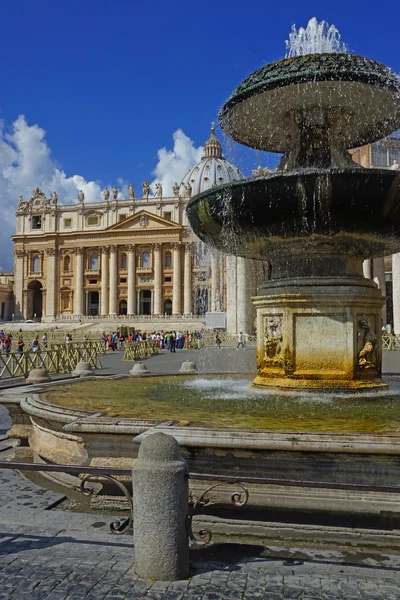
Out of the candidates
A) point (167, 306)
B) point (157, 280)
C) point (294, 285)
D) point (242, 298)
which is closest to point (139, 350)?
point (242, 298)

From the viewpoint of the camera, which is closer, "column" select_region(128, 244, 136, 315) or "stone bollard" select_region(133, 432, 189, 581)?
"stone bollard" select_region(133, 432, 189, 581)

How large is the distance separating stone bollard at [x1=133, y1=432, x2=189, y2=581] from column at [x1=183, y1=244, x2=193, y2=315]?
268 feet

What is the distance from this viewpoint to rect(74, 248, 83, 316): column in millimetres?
90500

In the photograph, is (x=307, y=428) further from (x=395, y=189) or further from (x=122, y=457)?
(x=395, y=189)

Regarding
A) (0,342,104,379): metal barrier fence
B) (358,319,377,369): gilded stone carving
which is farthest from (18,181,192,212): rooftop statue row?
(358,319,377,369): gilded stone carving

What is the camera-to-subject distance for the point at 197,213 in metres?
6.71

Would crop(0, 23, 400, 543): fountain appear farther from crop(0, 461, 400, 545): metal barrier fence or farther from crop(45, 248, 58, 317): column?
crop(45, 248, 58, 317): column

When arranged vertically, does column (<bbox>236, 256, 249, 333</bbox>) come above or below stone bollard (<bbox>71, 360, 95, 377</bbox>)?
above

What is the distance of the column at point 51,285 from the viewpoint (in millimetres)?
91188

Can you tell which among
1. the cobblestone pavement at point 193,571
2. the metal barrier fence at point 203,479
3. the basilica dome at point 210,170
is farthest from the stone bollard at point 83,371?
the basilica dome at point 210,170

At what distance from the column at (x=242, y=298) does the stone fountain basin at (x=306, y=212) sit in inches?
997

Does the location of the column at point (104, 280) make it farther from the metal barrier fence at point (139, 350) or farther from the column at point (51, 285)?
the metal barrier fence at point (139, 350)

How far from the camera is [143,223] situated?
89.3m

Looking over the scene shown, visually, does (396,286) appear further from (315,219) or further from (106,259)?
(106,259)
